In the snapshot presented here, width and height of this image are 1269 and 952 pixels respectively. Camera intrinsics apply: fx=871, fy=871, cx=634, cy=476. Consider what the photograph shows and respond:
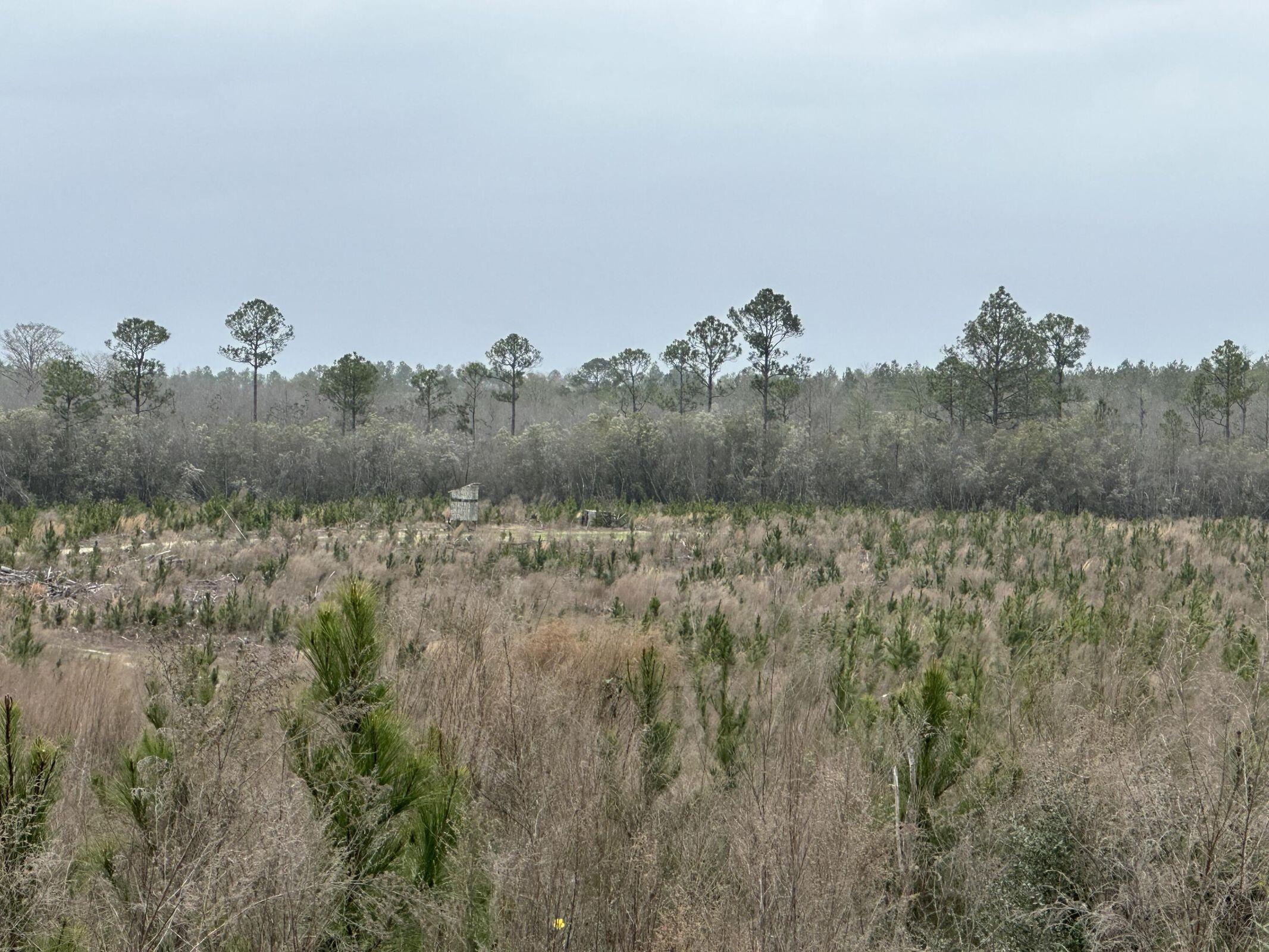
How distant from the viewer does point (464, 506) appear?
83.3 feet

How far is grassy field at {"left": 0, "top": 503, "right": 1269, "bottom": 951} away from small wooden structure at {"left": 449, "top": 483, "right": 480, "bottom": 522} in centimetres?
1731

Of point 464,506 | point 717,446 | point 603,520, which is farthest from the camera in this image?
point 717,446

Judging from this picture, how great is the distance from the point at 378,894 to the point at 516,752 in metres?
0.86

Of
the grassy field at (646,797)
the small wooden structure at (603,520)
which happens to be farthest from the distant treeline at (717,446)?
the grassy field at (646,797)

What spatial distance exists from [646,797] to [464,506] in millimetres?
22058

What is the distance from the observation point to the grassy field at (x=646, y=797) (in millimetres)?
2662

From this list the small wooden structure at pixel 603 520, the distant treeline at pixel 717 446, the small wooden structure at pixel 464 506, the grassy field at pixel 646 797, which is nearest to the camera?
the grassy field at pixel 646 797

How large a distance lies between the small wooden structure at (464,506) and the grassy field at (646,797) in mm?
17306

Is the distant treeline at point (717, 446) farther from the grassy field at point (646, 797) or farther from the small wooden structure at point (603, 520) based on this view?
the grassy field at point (646, 797)

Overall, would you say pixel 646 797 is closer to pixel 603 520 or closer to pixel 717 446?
pixel 603 520

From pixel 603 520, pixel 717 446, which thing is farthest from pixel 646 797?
pixel 717 446

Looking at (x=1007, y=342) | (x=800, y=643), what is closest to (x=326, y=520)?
(x=800, y=643)

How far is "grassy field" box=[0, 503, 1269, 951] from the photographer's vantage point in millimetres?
2662

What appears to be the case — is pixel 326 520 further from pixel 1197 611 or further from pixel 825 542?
pixel 1197 611
